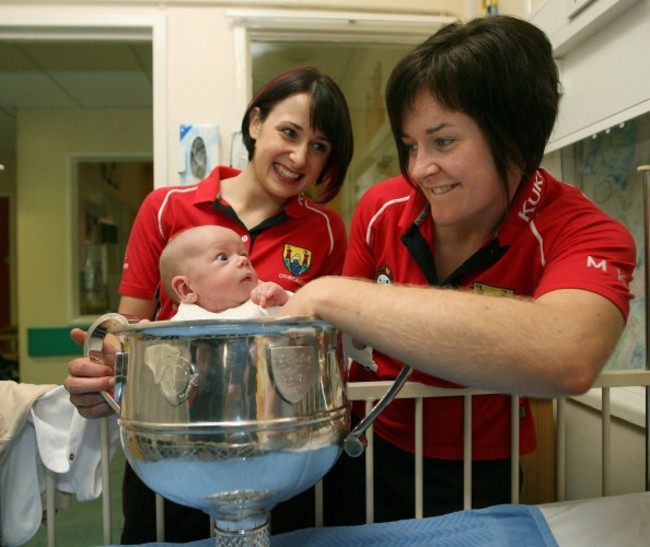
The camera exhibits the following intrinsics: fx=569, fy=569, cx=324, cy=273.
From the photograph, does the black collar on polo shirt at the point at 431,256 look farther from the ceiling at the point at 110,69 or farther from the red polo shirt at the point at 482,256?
the ceiling at the point at 110,69

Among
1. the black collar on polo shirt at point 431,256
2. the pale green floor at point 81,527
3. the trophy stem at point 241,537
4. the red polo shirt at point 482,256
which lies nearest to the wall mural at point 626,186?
the red polo shirt at point 482,256

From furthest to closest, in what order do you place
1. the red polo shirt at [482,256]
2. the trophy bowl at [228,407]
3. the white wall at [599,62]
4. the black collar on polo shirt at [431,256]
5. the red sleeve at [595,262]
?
the white wall at [599,62], the black collar on polo shirt at [431,256], the red polo shirt at [482,256], the red sleeve at [595,262], the trophy bowl at [228,407]

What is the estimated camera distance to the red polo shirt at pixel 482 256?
83 cm

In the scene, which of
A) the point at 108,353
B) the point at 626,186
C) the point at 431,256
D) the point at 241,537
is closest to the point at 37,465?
the point at 108,353

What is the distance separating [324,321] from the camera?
0.57 meters

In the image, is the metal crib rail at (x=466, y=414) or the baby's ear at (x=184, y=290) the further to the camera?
the baby's ear at (x=184, y=290)

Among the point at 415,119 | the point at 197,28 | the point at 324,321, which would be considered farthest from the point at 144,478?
the point at 197,28

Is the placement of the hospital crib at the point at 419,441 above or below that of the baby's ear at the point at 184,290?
below

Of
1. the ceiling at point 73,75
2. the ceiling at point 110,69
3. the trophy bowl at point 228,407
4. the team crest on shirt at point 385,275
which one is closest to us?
the trophy bowl at point 228,407

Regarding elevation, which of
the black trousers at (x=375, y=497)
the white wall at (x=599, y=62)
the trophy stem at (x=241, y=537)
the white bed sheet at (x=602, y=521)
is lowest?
the black trousers at (x=375, y=497)

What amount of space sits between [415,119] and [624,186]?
0.93 m

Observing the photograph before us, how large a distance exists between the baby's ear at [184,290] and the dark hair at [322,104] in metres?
0.45

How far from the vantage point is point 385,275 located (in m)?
1.04

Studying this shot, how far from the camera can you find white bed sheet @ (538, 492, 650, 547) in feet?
2.55
